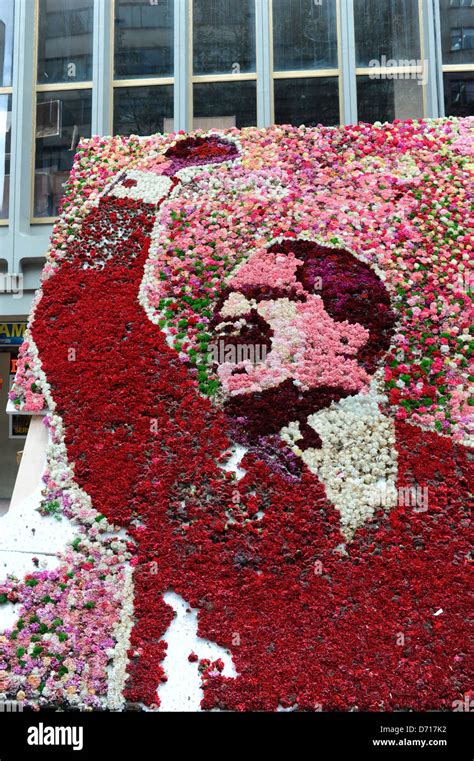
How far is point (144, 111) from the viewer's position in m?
12.5

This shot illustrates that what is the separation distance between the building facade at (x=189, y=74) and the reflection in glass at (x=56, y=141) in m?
0.02

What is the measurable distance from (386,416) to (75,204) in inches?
224

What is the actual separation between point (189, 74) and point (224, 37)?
1.04m

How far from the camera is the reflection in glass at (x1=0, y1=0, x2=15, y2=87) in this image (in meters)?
12.9

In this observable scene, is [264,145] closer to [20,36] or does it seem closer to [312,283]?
[312,283]

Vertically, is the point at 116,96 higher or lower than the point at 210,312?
higher

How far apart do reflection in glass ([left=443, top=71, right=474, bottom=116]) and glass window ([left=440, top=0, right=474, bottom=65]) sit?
0.32 meters

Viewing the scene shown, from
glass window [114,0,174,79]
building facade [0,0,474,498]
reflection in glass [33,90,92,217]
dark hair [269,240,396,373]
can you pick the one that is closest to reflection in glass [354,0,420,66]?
building facade [0,0,474,498]

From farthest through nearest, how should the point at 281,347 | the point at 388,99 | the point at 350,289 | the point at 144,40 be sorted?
1. the point at 144,40
2. the point at 388,99
3. the point at 350,289
4. the point at 281,347

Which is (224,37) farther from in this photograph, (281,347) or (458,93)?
(281,347)

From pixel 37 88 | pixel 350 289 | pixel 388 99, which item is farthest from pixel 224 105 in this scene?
pixel 350 289

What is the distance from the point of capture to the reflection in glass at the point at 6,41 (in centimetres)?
1285

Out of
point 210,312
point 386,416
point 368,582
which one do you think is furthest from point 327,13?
point 368,582

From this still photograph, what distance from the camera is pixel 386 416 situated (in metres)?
6.80
